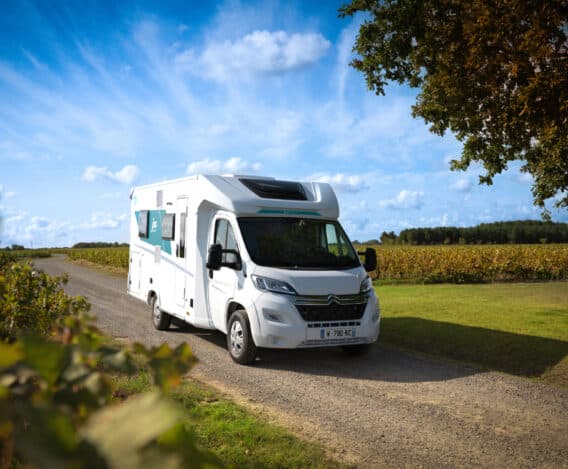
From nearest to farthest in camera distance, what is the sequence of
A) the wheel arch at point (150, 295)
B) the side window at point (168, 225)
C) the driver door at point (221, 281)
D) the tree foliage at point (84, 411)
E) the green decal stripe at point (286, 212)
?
the tree foliage at point (84, 411) < the driver door at point (221, 281) < the green decal stripe at point (286, 212) < the side window at point (168, 225) < the wheel arch at point (150, 295)

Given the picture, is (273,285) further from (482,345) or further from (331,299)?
(482,345)

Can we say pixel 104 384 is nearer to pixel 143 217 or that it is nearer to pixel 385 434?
pixel 385 434

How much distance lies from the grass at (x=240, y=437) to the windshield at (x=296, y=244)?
2697 mm

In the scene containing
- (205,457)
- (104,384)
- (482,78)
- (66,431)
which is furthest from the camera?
(482,78)

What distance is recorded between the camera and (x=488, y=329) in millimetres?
11609

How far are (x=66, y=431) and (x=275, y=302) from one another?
7308mm

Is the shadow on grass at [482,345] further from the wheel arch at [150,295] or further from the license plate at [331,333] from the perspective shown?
the wheel arch at [150,295]

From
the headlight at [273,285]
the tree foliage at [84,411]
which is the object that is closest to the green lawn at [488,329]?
the headlight at [273,285]

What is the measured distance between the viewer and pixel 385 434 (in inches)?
215

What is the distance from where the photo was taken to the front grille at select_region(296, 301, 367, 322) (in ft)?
26.3

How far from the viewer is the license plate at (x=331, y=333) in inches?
315

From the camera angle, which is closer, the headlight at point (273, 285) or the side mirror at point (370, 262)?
the headlight at point (273, 285)

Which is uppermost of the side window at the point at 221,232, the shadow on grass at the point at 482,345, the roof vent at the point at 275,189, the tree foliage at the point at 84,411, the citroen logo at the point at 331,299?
the roof vent at the point at 275,189

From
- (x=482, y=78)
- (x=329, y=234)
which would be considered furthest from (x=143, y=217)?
(x=482, y=78)
